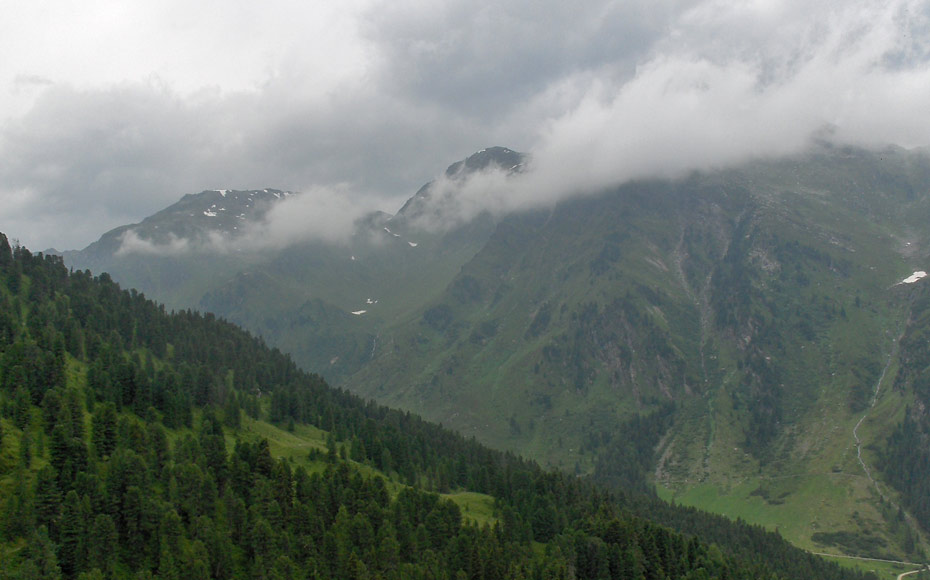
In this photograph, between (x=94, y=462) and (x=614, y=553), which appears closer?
(x=94, y=462)

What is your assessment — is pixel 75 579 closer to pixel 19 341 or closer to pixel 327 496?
pixel 327 496

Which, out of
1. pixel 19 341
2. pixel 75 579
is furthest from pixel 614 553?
pixel 19 341

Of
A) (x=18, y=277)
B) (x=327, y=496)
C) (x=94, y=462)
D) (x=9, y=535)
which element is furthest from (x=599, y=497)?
(x=18, y=277)

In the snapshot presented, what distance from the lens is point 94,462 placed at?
110312 mm

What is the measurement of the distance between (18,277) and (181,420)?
8785cm

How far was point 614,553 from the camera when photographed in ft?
440

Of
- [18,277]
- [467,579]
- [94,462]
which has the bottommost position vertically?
[467,579]

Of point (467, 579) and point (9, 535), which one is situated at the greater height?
point (9, 535)

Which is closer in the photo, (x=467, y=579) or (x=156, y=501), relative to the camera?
(x=156, y=501)

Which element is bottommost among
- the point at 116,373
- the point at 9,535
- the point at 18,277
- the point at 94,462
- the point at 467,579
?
the point at 467,579

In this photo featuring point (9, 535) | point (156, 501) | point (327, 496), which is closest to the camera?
point (9, 535)

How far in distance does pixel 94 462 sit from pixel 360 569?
47.9 meters

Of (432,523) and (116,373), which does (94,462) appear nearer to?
(116,373)

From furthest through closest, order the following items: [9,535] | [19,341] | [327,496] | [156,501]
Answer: [19,341], [327,496], [156,501], [9,535]
